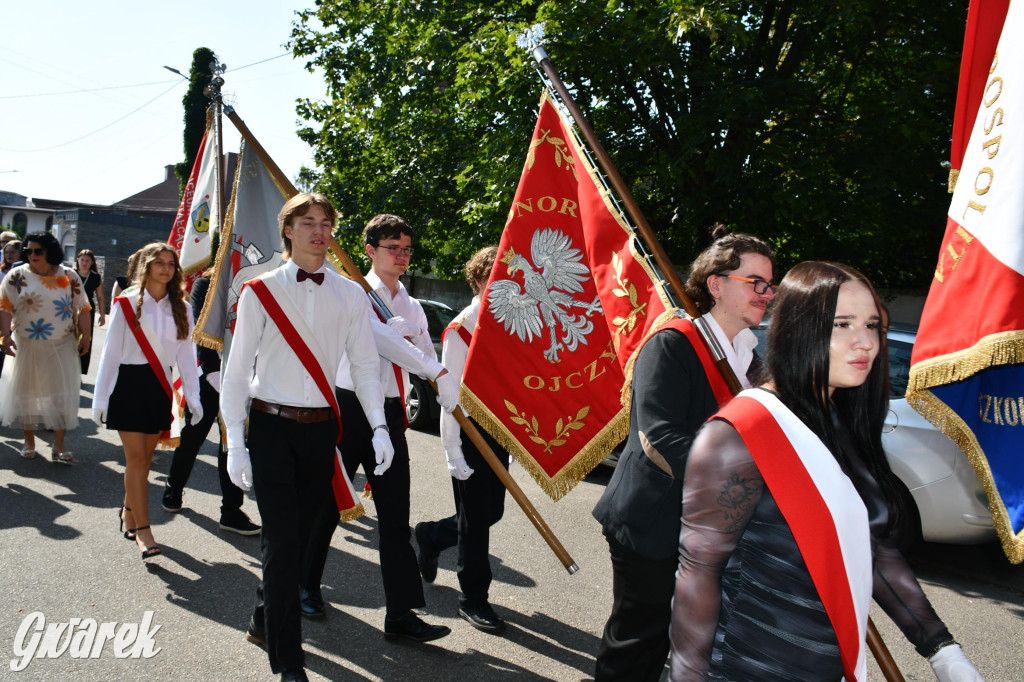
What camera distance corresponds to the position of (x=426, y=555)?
468cm

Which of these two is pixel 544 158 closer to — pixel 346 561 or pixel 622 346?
pixel 622 346

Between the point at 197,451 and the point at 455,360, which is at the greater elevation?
the point at 455,360

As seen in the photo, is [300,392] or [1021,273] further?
[300,392]

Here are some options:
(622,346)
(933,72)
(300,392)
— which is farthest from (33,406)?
(933,72)

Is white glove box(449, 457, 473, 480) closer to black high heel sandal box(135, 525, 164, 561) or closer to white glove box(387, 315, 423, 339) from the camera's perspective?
white glove box(387, 315, 423, 339)

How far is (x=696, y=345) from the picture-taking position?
245 centimetres

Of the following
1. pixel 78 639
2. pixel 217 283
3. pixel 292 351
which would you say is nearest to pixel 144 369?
pixel 217 283

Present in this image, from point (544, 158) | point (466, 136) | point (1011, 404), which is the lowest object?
point (1011, 404)

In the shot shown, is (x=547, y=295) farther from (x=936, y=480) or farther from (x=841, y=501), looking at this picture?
(x=936, y=480)

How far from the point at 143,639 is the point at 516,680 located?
176 centimetres

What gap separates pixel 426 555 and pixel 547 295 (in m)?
1.93

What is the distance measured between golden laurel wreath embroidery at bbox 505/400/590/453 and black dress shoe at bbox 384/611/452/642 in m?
1.08

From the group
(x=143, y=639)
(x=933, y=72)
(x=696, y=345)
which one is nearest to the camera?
(x=696, y=345)

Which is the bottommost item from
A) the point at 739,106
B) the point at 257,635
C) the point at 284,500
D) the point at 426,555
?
the point at 257,635
